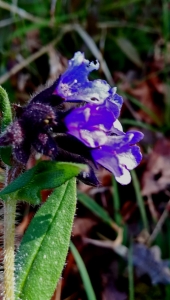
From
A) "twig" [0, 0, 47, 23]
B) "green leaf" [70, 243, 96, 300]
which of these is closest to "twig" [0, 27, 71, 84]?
"twig" [0, 0, 47, 23]

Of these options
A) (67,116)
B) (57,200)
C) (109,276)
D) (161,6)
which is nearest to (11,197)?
(57,200)

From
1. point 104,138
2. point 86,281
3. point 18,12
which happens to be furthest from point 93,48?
point 104,138

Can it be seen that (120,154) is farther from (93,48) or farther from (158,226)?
(93,48)

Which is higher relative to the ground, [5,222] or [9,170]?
[9,170]

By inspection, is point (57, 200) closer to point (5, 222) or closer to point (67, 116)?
point (5, 222)

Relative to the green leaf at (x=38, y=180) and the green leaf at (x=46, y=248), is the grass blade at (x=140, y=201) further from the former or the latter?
the green leaf at (x=38, y=180)

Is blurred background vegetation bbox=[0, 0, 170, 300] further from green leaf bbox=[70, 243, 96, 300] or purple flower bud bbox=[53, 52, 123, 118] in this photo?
purple flower bud bbox=[53, 52, 123, 118]

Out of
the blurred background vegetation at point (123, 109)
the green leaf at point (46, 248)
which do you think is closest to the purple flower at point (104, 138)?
the green leaf at point (46, 248)
